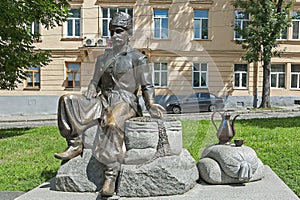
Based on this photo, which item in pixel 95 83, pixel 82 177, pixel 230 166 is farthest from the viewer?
pixel 95 83

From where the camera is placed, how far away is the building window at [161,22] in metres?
16.1

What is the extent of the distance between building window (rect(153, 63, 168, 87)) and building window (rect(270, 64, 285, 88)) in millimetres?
5573

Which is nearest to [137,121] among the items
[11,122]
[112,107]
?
[112,107]

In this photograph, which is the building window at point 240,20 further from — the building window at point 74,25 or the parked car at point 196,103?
the building window at point 74,25

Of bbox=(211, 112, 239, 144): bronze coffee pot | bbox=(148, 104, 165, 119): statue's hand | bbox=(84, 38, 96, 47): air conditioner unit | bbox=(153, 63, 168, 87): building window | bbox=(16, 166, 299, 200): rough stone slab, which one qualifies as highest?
bbox=(84, 38, 96, 47): air conditioner unit

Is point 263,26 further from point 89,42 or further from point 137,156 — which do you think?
point 137,156

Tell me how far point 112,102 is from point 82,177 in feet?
2.59

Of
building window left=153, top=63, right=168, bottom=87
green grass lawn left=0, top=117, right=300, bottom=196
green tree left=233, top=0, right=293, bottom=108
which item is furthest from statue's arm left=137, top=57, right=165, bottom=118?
green tree left=233, top=0, right=293, bottom=108

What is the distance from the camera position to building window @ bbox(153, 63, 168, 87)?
14.7 m

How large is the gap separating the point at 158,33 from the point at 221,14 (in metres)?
3.17

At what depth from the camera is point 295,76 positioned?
672 inches

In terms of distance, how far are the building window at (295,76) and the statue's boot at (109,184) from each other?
15919 millimetres

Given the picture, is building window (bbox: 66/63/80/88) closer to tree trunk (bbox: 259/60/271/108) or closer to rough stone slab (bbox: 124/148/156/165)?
tree trunk (bbox: 259/60/271/108)

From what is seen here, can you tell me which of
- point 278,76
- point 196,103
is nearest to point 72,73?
point 196,103
